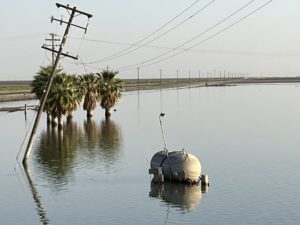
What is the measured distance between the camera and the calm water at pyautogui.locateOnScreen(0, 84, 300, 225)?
35062 mm

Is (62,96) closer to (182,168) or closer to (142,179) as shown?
(142,179)

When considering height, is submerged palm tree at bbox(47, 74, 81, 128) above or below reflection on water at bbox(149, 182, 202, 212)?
above

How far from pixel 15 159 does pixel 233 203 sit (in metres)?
25.4

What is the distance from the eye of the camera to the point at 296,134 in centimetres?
7712

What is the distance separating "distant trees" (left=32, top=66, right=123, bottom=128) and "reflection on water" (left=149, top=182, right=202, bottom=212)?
36.0 metres

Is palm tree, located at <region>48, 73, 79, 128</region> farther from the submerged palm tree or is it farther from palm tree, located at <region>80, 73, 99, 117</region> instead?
palm tree, located at <region>80, 73, 99, 117</region>

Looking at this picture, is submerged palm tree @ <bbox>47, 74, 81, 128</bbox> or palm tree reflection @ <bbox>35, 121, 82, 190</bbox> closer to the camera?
palm tree reflection @ <bbox>35, 121, 82, 190</bbox>

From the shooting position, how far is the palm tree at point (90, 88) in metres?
97.6

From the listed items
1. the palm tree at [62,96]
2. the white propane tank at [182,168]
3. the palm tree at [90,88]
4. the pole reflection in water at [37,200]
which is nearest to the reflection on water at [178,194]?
the white propane tank at [182,168]

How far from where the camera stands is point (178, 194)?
1596 inches

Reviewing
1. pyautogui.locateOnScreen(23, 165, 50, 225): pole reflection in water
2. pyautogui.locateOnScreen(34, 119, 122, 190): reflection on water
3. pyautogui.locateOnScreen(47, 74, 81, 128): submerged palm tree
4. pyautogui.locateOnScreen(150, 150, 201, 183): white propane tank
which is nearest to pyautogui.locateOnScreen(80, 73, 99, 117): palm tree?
pyautogui.locateOnScreen(34, 119, 122, 190): reflection on water

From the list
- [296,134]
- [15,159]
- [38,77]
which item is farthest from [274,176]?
[38,77]

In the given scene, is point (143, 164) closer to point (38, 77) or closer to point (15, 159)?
point (15, 159)

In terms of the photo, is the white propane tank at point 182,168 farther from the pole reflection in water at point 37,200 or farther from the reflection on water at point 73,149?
the pole reflection in water at point 37,200
